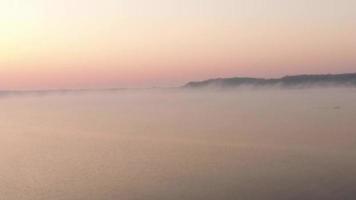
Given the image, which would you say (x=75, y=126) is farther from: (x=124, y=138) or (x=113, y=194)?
(x=113, y=194)

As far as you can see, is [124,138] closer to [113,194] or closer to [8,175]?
[8,175]

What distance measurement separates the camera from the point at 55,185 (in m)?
17.8

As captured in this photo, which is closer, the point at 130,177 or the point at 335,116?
the point at 130,177

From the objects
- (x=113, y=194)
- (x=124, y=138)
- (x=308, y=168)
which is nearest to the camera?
(x=113, y=194)

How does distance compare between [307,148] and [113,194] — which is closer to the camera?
[113,194]

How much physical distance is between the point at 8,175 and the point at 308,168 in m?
10.8

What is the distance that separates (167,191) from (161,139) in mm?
12672

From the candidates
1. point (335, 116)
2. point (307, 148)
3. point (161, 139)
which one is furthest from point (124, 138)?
point (335, 116)

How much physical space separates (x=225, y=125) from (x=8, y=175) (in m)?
18.8

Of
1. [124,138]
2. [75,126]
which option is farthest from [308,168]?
[75,126]

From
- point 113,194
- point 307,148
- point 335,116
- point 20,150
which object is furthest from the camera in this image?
point 335,116

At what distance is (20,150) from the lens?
2597 cm

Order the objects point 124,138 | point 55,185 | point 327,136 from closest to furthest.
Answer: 1. point 55,185
2. point 327,136
3. point 124,138

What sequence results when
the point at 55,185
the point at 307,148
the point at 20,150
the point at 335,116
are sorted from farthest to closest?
the point at 335,116, the point at 20,150, the point at 307,148, the point at 55,185
